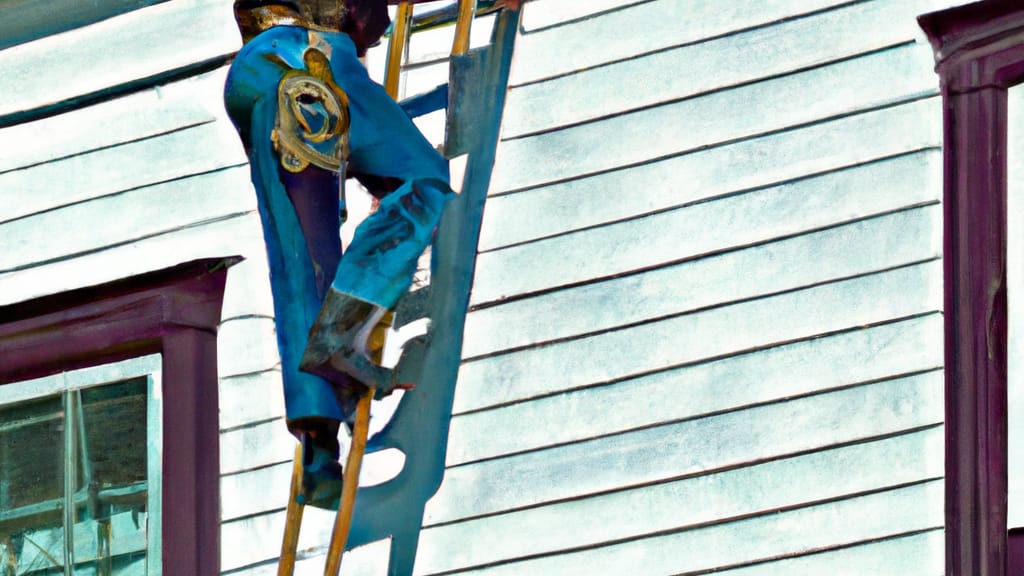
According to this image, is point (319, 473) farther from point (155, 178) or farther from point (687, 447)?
point (155, 178)

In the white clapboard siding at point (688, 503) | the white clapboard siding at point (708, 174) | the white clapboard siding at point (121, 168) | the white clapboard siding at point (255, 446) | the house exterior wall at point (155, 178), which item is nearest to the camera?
the white clapboard siding at point (688, 503)

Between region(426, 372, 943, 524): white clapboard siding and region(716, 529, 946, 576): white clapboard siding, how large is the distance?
29cm

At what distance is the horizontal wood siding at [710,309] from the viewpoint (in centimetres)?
675

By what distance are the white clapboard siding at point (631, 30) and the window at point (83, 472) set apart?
1.52 meters

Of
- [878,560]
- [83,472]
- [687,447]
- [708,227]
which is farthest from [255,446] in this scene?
[878,560]

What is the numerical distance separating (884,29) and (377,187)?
149 centimetres

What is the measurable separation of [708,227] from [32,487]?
2.35 meters

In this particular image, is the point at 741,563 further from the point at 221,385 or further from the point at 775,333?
the point at 221,385

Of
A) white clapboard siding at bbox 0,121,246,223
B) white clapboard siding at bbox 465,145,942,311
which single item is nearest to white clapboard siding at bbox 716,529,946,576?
white clapboard siding at bbox 465,145,942,311

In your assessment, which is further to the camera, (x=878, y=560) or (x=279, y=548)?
(x=279, y=548)

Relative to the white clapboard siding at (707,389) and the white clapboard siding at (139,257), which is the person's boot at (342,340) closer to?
the white clapboard siding at (707,389)

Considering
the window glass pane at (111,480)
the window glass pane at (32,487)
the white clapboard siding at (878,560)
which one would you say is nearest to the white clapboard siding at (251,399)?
the window glass pane at (111,480)

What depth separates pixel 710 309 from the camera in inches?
277

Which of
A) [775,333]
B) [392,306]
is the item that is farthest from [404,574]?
[775,333]
